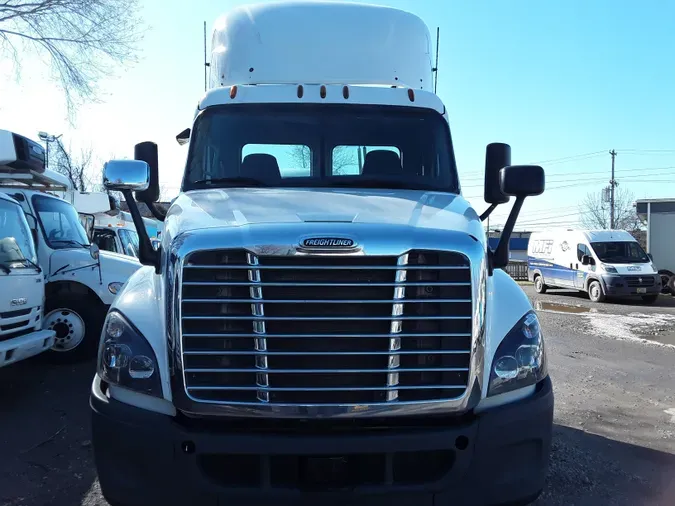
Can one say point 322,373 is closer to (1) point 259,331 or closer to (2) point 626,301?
(1) point 259,331

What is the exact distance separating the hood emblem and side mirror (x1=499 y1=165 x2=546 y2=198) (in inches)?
57.6

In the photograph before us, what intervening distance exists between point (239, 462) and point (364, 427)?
624 mm

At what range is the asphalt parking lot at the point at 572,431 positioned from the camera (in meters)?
3.92

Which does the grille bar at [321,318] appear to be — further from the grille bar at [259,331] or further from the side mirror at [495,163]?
the side mirror at [495,163]

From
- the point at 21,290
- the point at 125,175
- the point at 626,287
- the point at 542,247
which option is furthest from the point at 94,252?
the point at 542,247

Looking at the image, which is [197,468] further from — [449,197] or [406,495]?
[449,197]

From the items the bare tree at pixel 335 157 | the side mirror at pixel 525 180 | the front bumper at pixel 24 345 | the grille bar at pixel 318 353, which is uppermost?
the bare tree at pixel 335 157

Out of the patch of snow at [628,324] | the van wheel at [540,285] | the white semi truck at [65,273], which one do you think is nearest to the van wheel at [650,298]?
the patch of snow at [628,324]

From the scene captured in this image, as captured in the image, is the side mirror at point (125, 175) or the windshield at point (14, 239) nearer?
the side mirror at point (125, 175)

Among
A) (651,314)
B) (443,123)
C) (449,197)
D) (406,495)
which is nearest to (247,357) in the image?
(406,495)

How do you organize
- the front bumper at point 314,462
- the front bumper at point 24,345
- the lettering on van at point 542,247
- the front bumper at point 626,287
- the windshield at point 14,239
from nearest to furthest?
the front bumper at point 314,462 → the front bumper at point 24,345 → the windshield at point 14,239 → the front bumper at point 626,287 → the lettering on van at point 542,247

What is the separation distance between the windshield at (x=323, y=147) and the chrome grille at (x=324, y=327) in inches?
53.2

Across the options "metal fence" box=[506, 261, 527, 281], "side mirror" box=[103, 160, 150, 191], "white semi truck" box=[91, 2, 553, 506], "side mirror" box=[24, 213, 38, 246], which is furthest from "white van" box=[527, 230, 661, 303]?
"side mirror" box=[103, 160, 150, 191]

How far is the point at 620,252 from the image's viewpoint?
60.3 feet
